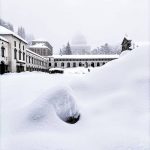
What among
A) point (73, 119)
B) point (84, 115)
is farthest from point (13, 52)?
point (73, 119)

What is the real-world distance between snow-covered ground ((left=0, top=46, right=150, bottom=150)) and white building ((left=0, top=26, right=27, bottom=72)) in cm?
2899

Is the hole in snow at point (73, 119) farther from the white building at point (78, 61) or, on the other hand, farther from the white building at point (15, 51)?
the white building at point (78, 61)

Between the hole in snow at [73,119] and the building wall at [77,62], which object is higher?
the building wall at [77,62]

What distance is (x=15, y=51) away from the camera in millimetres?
37312

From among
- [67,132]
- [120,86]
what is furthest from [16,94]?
[120,86]

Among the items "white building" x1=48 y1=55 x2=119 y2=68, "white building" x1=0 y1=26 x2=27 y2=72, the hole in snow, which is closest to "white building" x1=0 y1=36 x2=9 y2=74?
"white building" x1=0 y1=26 x2=27 y2=72

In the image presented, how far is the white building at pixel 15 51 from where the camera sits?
34.8m

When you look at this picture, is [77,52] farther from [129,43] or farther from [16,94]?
[16,94]

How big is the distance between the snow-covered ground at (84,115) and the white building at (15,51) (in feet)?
95.1

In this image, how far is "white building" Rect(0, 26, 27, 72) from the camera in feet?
114

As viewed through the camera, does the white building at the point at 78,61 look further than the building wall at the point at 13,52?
Yes

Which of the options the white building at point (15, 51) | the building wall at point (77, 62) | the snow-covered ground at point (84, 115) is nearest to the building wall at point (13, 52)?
the white building at point (15, 51)

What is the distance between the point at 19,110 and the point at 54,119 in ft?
2.75

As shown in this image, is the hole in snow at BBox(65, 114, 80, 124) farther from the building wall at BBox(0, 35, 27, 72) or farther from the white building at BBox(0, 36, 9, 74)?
the building wall at BBox(0, 35, 27, 72)
